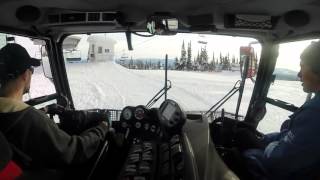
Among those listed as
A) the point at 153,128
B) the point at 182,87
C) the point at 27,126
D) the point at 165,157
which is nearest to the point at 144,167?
the point at 165,157

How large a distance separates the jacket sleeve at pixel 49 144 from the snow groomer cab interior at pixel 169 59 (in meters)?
0.14

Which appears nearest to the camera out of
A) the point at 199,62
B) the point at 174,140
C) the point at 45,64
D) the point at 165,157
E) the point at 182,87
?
the point at 165,157

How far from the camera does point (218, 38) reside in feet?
15.8

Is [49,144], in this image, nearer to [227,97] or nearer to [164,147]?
[164,147]

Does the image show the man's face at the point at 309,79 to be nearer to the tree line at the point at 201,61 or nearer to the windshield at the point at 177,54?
the windshield at the point at 177,54

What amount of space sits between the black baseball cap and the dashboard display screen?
3.34 feet

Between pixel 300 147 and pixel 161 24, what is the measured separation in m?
2.32

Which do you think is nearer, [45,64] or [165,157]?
[165,157]

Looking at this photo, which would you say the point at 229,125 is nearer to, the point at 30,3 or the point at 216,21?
the point at 216,21

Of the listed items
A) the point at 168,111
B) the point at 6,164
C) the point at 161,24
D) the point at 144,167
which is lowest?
the point at 144,167

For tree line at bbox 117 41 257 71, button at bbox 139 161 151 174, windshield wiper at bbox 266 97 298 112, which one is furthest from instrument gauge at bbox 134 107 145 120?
windshield wiper at bbox 266 97 298 112

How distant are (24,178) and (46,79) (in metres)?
3.08

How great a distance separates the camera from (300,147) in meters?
2.23

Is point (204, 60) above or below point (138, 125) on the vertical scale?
above
